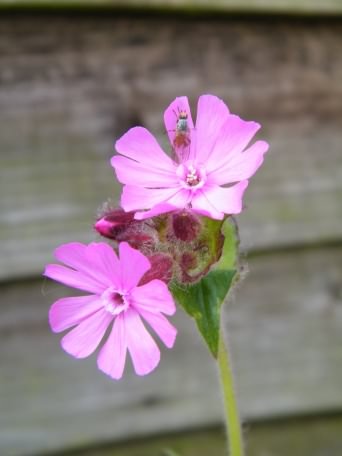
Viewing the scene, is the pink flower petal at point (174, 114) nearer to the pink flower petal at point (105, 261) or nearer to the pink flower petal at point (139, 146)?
the pink flower petal at point (139, 146)

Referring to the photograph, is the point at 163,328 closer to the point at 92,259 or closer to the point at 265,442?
the point at 92,259

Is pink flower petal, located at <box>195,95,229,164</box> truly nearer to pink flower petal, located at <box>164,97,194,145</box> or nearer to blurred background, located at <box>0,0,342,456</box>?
pink flower petal, located at <box>164,97,194,145</box>

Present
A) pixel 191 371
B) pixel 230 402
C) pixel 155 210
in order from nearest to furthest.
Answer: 1. pixel 155 210
2. pixel 230 402
3. pixel 191 371

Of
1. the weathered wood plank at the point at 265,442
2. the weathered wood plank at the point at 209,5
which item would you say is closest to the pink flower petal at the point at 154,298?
the weathered wood plank at the point at 209,5

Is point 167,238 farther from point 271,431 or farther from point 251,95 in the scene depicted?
point 271,431

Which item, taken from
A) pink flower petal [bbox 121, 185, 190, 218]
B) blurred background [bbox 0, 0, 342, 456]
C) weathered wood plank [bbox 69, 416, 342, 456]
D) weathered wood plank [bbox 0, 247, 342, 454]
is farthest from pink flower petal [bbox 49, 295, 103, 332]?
weathered wood plank [bbox 69, 416, 342, 456]

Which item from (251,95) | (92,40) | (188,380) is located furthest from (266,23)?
(188,380)

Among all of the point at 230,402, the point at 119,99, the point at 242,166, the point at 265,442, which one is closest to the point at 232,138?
the point at 242,166
